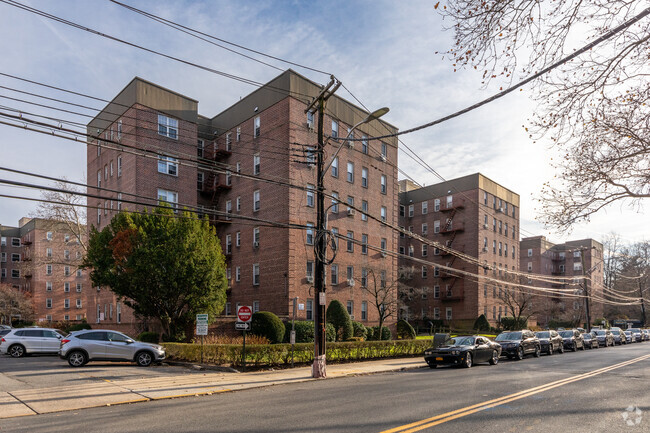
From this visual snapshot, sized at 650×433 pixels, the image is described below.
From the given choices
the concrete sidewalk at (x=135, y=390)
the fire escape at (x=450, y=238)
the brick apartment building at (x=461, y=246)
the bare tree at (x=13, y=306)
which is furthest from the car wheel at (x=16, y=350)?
the bare tree at (x=13, y=306)

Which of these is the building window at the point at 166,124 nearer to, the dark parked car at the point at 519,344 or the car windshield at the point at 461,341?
the car windshield at the point at 461,341

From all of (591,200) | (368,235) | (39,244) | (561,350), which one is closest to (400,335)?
(368,235)

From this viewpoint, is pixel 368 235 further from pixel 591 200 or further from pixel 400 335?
pixel 591 200

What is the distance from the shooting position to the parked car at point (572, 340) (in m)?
35.1

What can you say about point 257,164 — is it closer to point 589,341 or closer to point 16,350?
point 16,350

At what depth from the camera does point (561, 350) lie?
1272 inches

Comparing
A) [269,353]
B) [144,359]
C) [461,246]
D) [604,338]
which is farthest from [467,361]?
[461,246]

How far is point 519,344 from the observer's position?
2656cm

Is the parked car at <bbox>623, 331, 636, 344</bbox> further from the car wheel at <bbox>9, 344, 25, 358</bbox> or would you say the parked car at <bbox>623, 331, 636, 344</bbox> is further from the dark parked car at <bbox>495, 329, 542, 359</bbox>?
the car wheel at <bbox>9, 344, 25, 358</bbox>

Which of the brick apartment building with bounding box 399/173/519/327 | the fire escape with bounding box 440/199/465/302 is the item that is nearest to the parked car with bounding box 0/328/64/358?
the brick apartment building with bounding box 399/173/519/327

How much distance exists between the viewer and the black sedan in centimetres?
2125

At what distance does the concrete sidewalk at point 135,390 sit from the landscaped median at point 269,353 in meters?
1.27

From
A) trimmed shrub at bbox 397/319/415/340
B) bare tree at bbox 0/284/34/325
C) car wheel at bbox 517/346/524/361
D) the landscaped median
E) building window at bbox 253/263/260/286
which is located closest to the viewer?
the landscaped median

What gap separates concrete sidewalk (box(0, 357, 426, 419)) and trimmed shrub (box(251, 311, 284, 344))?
286 inches
